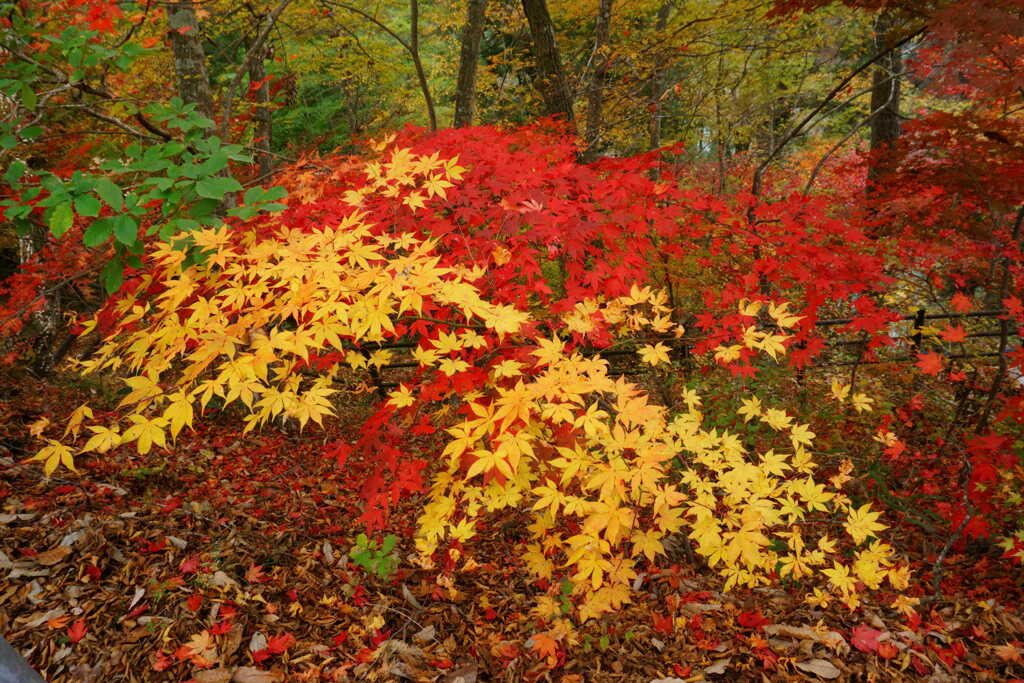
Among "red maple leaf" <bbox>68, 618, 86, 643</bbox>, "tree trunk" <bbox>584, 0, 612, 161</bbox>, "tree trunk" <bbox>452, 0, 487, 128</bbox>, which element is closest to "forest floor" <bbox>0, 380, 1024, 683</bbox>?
"red maple leaf" <bbox>68, 618, 86, 643</bbox>

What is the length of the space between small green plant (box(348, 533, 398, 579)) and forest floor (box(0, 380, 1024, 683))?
10 cm

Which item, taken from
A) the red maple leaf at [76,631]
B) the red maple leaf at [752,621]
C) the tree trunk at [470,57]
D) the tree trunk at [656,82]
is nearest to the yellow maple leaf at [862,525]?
the red maple leaf at [752,621]

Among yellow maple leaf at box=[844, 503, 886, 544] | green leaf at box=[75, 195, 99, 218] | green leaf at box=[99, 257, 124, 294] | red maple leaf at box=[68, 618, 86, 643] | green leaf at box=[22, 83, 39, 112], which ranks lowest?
red maple leaf at box=[68, 618, 86, 643]

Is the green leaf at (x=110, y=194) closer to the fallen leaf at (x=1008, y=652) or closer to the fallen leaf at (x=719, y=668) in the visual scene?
the fallen leaf at (x=719, y=668)

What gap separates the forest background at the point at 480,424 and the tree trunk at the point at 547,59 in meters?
0.04

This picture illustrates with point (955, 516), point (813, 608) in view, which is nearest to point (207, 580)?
point (813, 608)

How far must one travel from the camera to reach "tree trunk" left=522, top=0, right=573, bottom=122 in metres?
6.24

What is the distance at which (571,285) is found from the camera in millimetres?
3549

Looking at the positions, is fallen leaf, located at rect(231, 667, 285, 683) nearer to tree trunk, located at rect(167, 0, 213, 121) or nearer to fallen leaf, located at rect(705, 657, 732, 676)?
fallen leaf, located at rect(705, 657, 732, 676)

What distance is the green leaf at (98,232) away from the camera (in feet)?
7.62

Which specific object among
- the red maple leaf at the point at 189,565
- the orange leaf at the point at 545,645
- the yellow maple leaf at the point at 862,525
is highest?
the yellow maple leaf at the point at 862,525

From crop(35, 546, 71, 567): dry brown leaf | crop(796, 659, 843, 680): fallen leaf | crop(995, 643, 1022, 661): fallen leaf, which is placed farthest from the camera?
crop(35, 546, 71, 567): dry brown leaf

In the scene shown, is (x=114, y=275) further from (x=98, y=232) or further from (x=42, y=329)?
(x=42, y=329)

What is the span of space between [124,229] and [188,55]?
3334 mm
